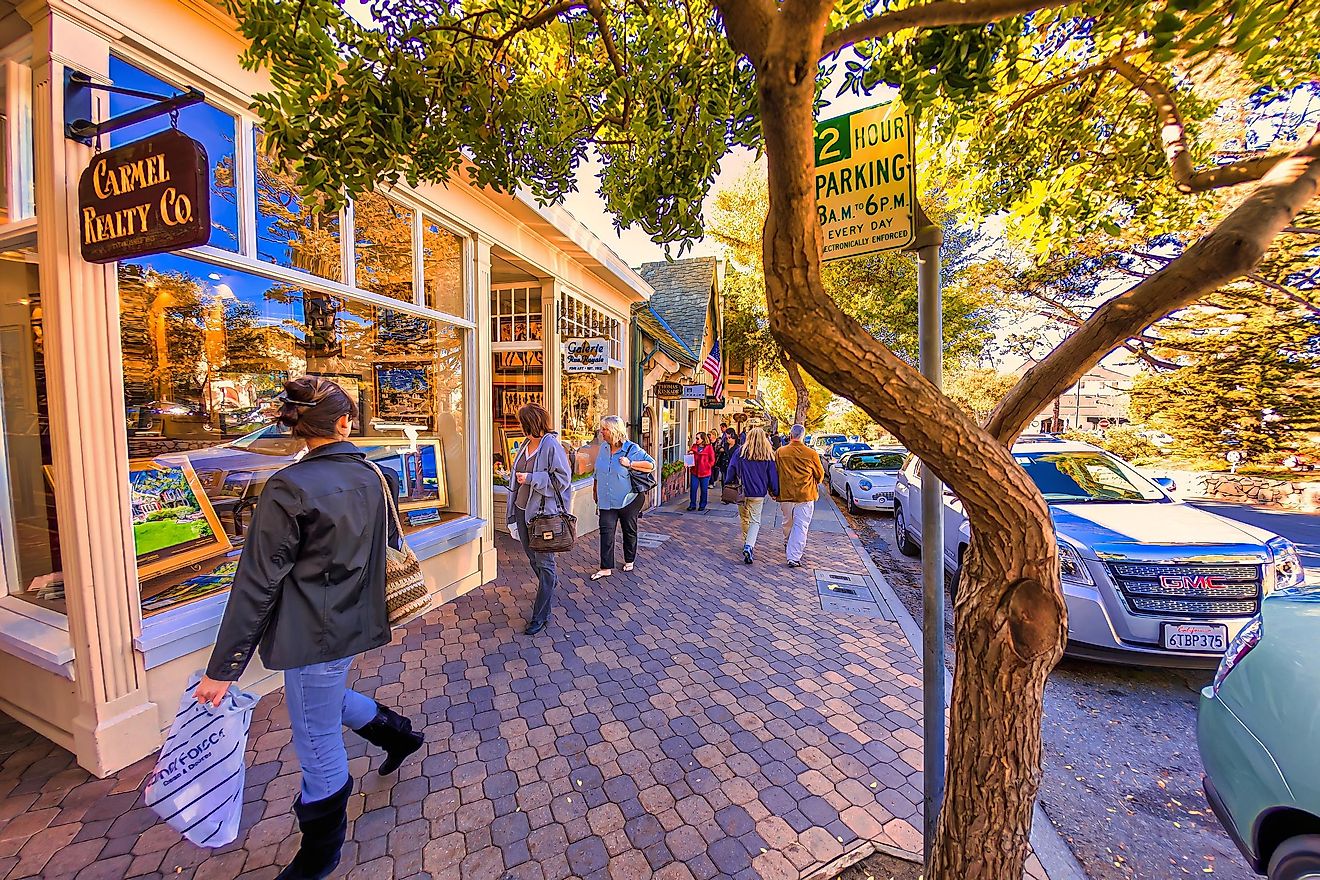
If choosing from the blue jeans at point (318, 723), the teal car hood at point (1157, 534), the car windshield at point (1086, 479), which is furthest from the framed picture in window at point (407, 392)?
the car windshield at point (1086, 479)

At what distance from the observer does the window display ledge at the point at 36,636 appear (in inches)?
109

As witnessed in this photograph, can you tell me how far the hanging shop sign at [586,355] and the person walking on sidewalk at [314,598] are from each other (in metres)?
4.98

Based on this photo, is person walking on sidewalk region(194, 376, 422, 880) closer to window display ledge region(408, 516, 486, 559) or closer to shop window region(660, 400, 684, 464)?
window display ledge region(408, 516, 486, 559)

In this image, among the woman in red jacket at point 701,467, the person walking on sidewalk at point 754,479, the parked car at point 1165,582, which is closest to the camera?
the parked car at point 1165,582

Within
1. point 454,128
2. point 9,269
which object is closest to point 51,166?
point 9,269

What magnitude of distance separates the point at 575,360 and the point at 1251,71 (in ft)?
20.9

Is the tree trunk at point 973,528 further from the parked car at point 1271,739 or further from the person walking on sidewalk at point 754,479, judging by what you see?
the person walking on sidewalk at point 754,479

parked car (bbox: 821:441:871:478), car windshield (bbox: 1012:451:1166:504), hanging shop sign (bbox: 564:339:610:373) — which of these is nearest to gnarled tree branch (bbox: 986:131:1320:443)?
car windshield (bbox: 1012:451:1166:504)

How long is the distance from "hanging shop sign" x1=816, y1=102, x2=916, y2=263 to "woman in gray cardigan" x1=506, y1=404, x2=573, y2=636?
9.70 feet

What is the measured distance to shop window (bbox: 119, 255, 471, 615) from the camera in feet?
10.7

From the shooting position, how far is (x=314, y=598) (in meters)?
2.16

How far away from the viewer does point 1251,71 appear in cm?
247

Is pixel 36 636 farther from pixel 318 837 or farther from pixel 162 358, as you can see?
pixel 318 837

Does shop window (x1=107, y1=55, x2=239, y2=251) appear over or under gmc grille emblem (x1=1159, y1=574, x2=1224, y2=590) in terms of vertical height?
over
